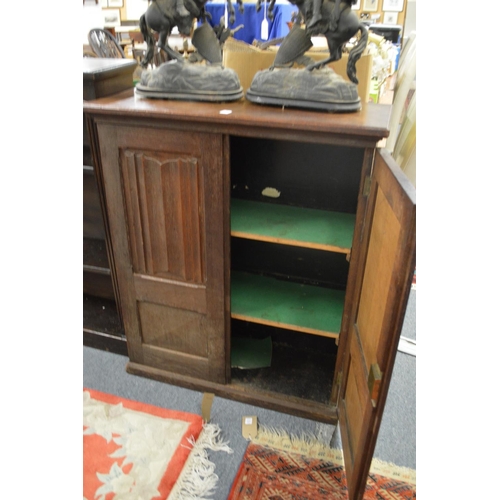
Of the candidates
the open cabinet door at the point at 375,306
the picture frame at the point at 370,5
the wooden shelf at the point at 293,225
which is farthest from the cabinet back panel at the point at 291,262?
the picture frame at the point at 370,5

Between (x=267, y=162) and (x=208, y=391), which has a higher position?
(x=267, y=162)

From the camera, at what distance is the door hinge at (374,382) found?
0.95 meters

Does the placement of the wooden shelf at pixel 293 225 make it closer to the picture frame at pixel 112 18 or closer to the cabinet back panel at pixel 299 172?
the cabinet back panel at pixel 299 172

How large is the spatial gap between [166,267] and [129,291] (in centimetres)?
21

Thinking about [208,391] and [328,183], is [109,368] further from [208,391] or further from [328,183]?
[328,183]

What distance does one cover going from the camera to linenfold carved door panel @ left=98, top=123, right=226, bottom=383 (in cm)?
127

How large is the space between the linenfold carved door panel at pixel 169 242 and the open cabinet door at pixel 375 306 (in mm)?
453

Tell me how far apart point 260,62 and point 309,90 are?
0.35m

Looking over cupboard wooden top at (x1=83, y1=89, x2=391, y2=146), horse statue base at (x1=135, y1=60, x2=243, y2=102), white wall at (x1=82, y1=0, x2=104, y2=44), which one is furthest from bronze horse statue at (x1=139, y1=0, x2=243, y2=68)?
white wall at (x1=82, y1=0, x2=104, y2=44)

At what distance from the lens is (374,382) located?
96cm

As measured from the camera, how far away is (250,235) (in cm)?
137

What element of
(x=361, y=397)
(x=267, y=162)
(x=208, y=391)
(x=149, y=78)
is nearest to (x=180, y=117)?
(x=149, y=78)

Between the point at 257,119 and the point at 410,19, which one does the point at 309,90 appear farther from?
the point at 410,19

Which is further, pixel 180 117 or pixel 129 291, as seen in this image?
pixel 129 291
